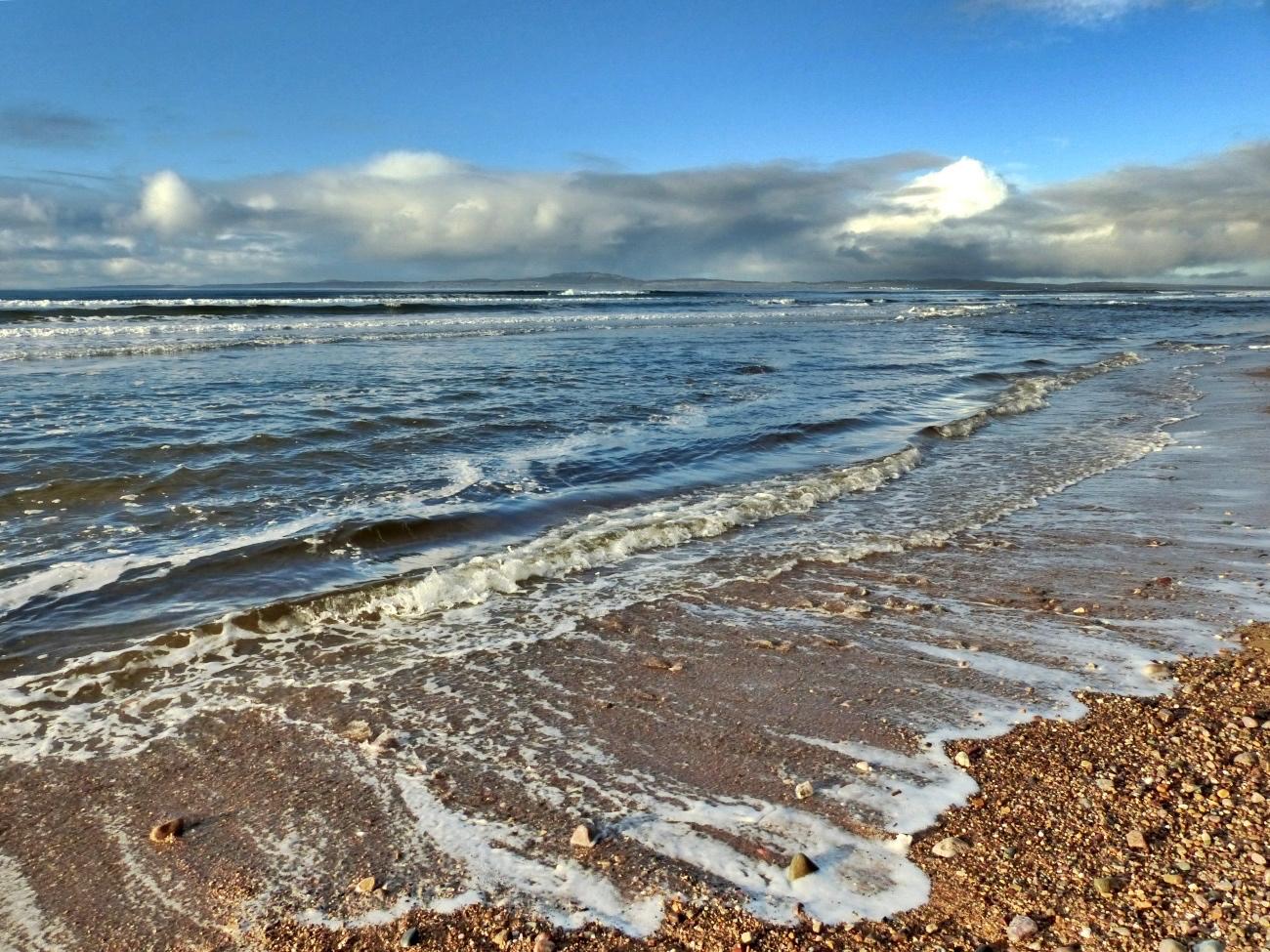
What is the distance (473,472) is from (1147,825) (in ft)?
25.9

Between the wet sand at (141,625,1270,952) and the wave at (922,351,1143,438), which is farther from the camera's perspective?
the wave at (922,351,1143,438)

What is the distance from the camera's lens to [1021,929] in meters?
2.46

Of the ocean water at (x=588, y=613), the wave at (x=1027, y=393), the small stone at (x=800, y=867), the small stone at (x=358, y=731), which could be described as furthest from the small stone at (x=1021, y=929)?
the wave at (x=1027, y=393)

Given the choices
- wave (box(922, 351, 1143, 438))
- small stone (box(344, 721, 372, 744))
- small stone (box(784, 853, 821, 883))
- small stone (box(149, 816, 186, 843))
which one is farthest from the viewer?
wave (box(922, 351, 1143, 438))

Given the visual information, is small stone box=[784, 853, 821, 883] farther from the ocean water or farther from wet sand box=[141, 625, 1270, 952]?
wet sand box=[141, 625, 1270, 952]

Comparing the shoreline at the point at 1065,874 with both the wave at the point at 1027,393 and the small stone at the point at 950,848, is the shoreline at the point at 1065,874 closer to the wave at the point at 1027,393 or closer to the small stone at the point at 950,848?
the small stone at the point at 950,848

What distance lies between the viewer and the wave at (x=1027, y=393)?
43.5 ft

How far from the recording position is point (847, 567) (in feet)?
21.3

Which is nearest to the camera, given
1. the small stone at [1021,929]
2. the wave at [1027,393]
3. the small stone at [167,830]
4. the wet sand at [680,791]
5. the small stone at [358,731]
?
the small stone at [1021,929]

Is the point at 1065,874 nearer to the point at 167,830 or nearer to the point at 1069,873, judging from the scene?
the point at 1069,873

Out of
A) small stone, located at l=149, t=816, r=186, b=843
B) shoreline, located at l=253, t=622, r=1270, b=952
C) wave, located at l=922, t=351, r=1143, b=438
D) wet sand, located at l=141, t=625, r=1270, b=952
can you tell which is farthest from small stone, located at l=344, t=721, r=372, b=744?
wave, located at l=922, t=351, r=1143, b=438

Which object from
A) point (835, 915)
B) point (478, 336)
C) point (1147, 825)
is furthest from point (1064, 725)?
point (478, 336)

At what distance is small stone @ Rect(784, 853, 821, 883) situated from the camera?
2.81 meters

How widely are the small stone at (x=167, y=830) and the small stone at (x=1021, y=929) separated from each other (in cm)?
308
